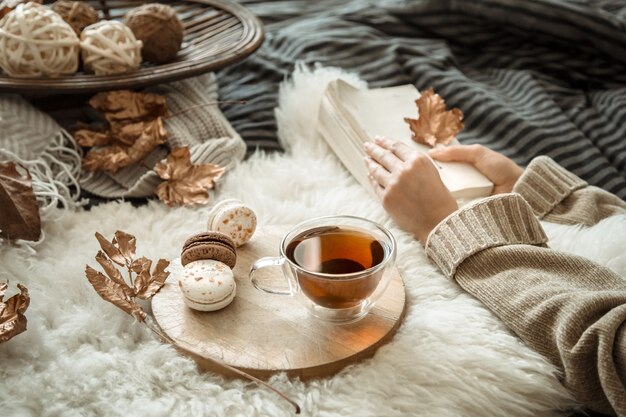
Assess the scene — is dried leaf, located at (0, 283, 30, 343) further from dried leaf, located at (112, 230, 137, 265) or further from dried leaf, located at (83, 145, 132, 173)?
dried leaf, located at (83, 145, 132, 173)

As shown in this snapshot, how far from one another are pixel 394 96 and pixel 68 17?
22.4 inches

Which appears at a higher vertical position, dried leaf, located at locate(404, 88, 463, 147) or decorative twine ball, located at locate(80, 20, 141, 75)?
decorative twine ball, located at locate(80, 20, 141, 75)

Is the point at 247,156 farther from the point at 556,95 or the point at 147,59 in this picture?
the point at 556,95

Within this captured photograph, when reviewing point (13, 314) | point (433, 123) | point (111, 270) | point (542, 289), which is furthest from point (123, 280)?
point (433, 123)

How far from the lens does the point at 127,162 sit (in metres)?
1.01

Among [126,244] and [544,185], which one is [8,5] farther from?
[544,185]

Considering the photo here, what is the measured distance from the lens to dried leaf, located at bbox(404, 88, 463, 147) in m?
1.06

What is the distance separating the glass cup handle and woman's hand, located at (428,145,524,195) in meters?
0.38

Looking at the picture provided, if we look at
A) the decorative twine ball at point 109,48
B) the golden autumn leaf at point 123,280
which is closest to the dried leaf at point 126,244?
the golden autumn leaf at point 123,280

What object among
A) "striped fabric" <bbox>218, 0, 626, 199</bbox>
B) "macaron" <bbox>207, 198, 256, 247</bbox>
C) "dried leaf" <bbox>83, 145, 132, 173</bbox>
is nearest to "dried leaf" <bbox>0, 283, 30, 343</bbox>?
"macaron" <bbox>207, 198, 256, 247</bbox>

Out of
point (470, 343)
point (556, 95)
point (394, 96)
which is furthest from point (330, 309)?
point (556, 95)

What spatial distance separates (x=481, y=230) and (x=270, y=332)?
0.94ft

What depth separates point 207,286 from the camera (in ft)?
2.28

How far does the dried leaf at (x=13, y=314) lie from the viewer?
0.66m
